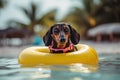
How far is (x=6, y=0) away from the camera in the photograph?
118 feet

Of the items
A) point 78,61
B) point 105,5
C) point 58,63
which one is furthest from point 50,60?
point 105,5

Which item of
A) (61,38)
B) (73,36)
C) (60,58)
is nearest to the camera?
(61,38)

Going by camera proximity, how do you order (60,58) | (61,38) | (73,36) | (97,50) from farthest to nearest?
(97,50) → (73,36) → (60,58) → (61,38)

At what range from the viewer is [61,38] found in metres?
5.96

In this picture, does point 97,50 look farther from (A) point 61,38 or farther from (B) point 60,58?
(A) point 61,38


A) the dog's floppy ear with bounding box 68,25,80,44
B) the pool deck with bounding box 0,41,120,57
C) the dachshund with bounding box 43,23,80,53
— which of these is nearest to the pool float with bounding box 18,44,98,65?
the dachshund with bounding box 43,23,80,53

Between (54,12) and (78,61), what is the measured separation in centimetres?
3200

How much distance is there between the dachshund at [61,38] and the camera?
6.14m

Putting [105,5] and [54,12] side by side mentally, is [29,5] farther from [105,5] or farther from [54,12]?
[105,5]

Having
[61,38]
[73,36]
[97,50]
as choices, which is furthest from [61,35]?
[97,50]

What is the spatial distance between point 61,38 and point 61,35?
0.08 metres

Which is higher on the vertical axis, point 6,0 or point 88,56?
point 6,0

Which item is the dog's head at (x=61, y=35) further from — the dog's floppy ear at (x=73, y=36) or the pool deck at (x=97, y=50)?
the pool deck at (x=97, y=50)

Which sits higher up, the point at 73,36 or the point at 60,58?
the point at 73,36
